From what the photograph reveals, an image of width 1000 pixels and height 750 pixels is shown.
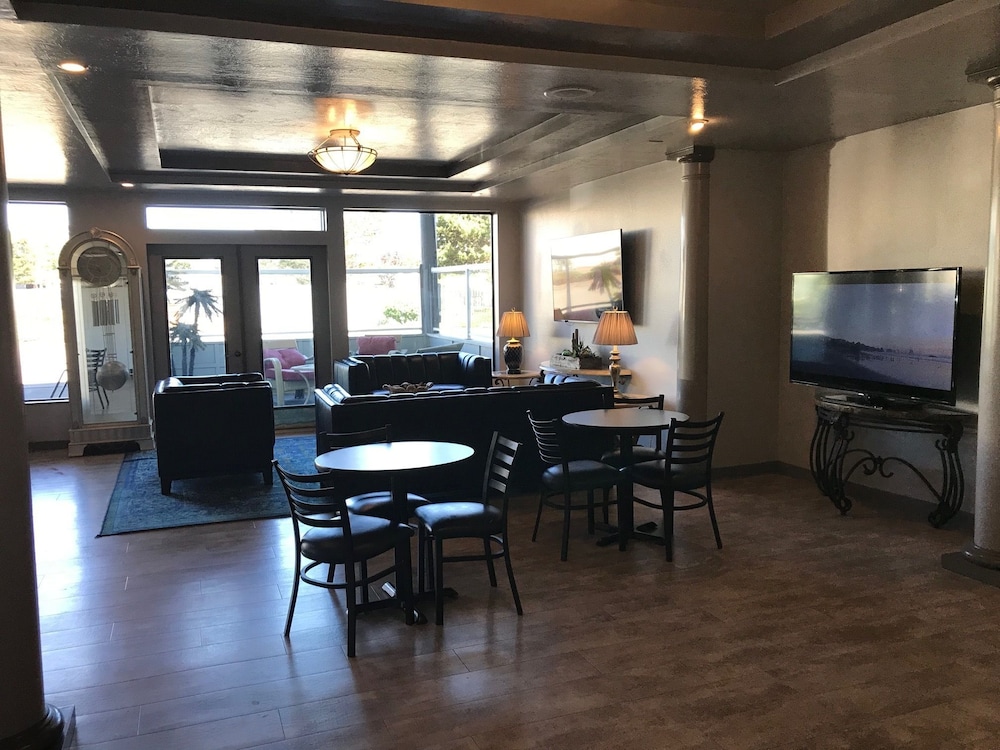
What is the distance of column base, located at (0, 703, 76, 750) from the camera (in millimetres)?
2643

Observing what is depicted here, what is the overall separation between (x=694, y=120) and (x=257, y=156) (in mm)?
4545

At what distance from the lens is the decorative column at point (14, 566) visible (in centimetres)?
265

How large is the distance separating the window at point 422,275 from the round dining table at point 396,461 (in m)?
6.09

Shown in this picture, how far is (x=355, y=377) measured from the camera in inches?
339

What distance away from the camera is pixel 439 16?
349 cm

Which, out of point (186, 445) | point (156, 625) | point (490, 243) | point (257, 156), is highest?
point (257, 156)

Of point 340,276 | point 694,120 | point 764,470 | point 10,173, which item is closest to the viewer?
point 694,120

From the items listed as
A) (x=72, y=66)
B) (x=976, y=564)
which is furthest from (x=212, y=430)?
(x=976, y=564)

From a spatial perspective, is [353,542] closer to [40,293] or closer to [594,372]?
[594,372]

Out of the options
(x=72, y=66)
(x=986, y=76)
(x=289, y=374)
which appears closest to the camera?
(x=72, y=66)

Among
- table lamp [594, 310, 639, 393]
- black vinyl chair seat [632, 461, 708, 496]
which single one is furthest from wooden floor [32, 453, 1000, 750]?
table lamp [594, 310, 639, 393]

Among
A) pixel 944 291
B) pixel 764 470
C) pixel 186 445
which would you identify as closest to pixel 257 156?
pixel 186 445

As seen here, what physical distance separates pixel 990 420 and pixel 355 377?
6.14m

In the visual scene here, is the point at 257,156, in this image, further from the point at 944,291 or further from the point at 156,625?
the point at 944,291
